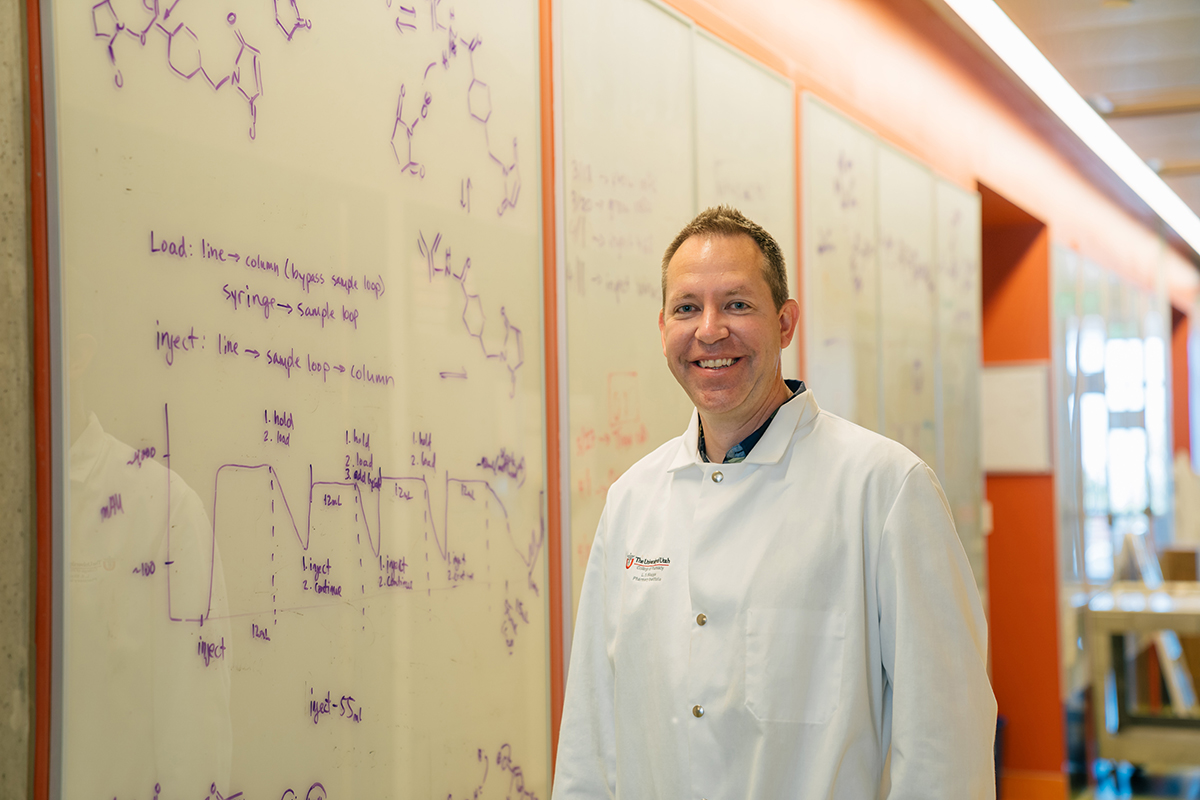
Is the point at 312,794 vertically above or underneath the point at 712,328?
underneath

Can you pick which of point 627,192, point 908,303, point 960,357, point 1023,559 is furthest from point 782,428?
point 1023,559

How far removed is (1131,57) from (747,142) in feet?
7.49

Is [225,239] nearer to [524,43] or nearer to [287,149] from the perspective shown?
[287,149]

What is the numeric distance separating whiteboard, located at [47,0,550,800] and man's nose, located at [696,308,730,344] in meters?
0.54

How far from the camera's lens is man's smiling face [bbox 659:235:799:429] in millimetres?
1580

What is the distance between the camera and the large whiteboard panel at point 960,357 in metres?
4.25

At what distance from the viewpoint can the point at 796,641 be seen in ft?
4.87

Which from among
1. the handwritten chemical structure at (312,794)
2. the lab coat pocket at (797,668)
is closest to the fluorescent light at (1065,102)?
the lab coat pocket at (797,668)

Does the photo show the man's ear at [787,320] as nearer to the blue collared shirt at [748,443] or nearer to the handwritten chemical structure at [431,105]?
the blue collared shirt at [748,443]

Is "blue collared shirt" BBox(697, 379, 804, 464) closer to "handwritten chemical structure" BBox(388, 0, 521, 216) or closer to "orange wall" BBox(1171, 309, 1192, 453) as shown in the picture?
"handwritten chemical structure" BBox(388, 0, 521, 216)

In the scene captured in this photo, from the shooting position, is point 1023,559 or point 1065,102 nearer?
point 1065,102

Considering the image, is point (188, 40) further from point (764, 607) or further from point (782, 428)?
point (764, 607)

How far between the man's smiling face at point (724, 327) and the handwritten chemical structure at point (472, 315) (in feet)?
1.58

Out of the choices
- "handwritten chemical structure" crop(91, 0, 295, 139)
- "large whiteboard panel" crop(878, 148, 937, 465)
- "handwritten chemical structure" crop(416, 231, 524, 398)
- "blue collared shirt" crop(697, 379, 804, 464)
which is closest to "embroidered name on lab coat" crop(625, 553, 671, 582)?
"blue collared shirt" crop(697, 379, 804, 464)
